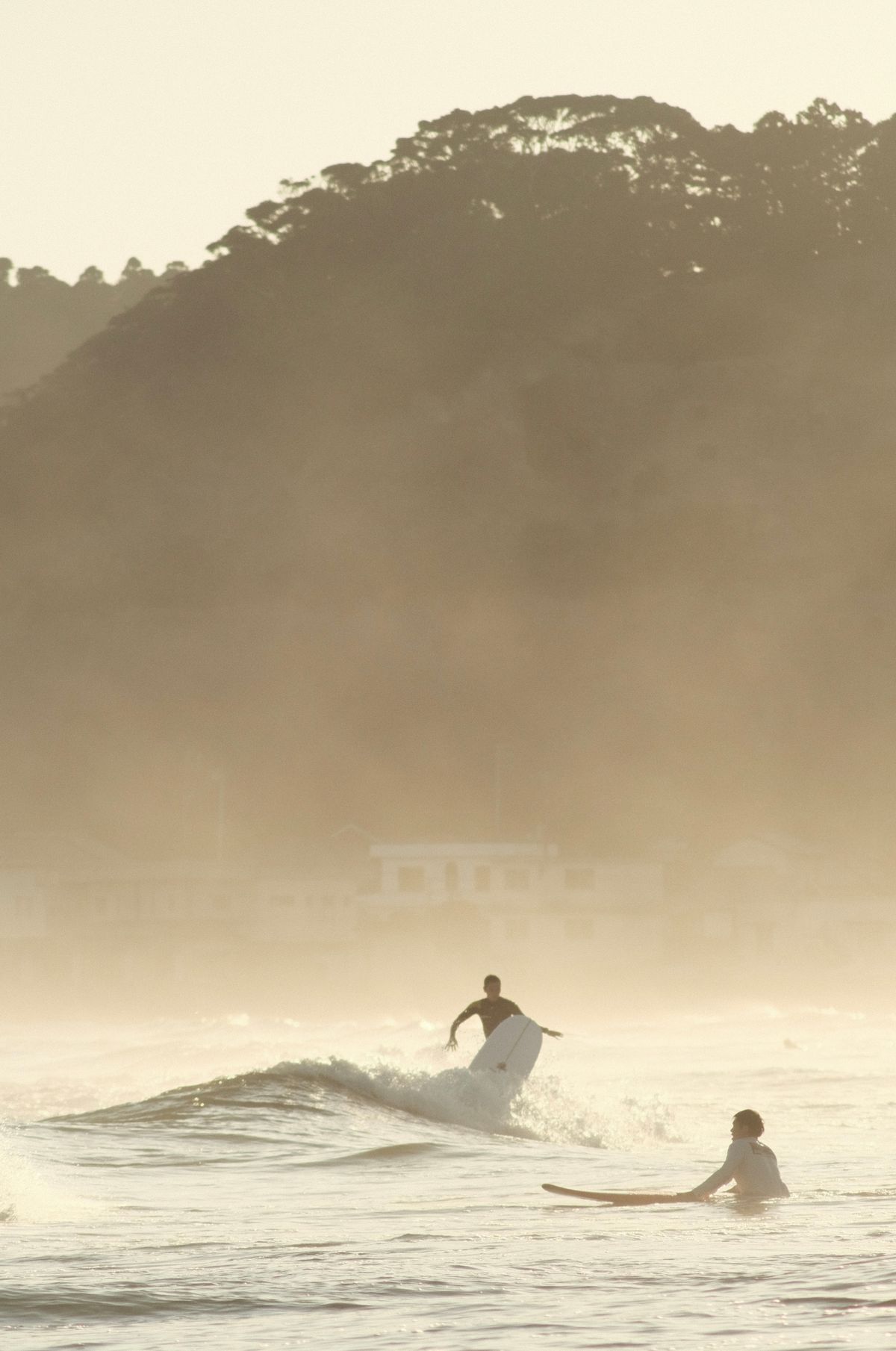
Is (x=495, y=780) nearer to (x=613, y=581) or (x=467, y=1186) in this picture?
(x=613, y=581)

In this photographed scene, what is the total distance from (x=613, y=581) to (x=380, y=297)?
28.0m

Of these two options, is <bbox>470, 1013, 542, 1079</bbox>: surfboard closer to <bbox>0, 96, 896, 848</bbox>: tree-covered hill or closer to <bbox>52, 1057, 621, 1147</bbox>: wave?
<bbox>52, 1057, 621, 1147</bbox>: wave

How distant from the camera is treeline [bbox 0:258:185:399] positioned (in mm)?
130625

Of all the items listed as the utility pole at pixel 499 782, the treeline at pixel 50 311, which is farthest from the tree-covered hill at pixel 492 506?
the treeline at pixel 50 311

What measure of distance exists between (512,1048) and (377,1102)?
1783 mm

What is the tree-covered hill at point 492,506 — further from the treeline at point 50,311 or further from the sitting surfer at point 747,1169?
the sitting surfer at point 747,1169

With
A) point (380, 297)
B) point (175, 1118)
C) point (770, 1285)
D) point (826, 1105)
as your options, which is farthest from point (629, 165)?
point (770, 1285)

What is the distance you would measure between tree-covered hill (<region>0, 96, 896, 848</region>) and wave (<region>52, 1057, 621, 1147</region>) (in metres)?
55.2

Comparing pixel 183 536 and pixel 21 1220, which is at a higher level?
pixel 183 536

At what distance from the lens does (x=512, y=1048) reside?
2181 cm

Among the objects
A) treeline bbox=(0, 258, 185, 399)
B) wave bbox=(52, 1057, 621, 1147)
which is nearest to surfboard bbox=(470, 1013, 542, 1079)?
wave bbox=(52, 1057, 621, 1147)

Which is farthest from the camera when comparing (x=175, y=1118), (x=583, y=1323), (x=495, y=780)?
(x=495, y=780)

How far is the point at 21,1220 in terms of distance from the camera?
13.1 metres

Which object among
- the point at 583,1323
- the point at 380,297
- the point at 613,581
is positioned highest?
the point at 380,297
